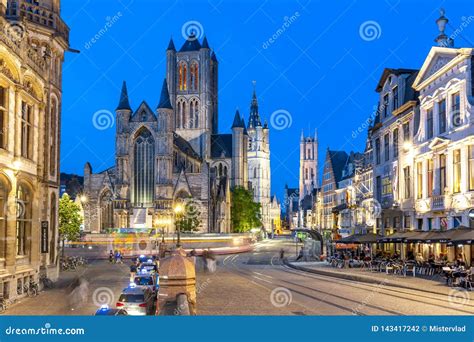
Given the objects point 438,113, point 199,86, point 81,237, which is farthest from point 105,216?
point 438,113

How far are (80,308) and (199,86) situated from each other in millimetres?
104149

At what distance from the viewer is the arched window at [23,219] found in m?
24.0

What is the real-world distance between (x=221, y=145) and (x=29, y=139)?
10052cm

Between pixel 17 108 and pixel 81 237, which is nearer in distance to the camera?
pixel 17 108

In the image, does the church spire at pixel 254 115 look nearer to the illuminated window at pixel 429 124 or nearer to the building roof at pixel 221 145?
the building roof at pixel 221 145

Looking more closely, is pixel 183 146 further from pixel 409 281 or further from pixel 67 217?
pixel 409 281

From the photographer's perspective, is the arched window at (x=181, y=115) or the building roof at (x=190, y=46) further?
the building roof at (x=190, y=46)

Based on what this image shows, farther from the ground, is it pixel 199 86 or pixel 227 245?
pixel 199 86

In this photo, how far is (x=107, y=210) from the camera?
304 ft

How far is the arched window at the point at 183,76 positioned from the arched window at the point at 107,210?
3775cm

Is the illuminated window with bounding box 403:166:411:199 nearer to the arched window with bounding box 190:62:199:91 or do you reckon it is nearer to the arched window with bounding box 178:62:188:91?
the arched window with bounding box 190:62:199:91

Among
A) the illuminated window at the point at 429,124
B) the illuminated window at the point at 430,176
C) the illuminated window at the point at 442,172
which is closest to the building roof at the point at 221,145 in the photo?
the illuminated window at the point at 429,124

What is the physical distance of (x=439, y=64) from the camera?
35438 millimetres

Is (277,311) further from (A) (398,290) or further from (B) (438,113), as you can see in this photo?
(B) (438,113)
